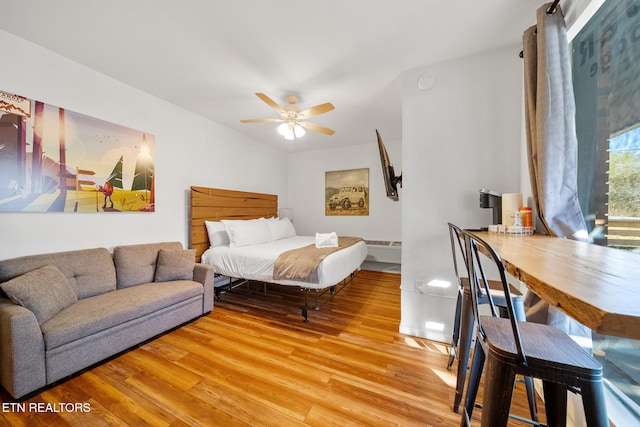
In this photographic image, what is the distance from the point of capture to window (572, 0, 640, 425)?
3.63 feet

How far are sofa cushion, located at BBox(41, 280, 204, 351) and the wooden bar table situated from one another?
2.58m

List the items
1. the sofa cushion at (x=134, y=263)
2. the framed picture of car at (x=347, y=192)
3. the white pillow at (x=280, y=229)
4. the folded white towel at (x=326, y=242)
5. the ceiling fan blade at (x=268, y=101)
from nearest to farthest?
the ceiling fan blade at (x=268, y=101) → the sofa cushion at (x=134, y=263) → the folded white towel at (x=326, y=242) → the white pillow at (x=280, y=229) → the framed picture of car at (x=347, y=192)

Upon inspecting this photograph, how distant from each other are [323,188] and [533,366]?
4.81 metres

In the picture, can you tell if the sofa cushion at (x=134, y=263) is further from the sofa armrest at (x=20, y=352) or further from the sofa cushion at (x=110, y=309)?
the sofa armrest at (x=20, y=352)

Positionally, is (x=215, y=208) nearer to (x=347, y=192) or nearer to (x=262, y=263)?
(x=262, y=263)

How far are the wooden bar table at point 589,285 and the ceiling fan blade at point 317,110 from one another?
2162 millimetres

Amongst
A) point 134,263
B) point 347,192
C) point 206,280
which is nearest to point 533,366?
point 206,280

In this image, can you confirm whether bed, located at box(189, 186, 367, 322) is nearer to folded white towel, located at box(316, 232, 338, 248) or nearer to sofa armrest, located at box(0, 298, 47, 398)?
folded white towel, located at box(316, 232, 338, 248)

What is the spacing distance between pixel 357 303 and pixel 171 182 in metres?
2.98

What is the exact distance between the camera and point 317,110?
8.48 feet

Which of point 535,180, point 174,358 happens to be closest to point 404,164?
point 535,180

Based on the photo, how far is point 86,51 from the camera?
6.88 feet

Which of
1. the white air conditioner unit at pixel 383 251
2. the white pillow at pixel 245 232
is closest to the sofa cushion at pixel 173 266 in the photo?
the white pillow at pixel 245 232

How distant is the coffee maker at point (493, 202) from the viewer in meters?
1.80
